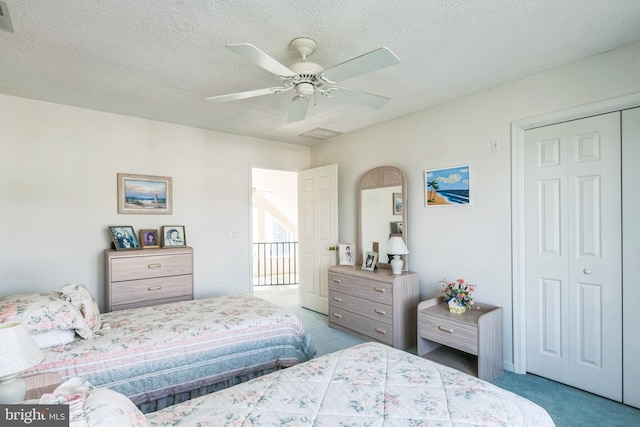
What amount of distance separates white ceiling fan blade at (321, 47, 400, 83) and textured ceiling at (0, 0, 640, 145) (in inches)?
12.1

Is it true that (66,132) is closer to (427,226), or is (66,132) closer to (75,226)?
(75,226)

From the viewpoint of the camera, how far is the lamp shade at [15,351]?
3.48 feet

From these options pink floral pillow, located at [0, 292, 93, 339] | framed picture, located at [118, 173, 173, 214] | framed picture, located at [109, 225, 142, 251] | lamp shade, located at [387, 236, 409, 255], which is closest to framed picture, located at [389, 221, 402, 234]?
lamp shade, located at [387, 236, 409, 255]

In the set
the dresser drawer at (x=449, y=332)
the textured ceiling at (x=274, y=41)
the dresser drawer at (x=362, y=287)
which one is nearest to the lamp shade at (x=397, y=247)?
the dresser drawer at (x=362, y=287)

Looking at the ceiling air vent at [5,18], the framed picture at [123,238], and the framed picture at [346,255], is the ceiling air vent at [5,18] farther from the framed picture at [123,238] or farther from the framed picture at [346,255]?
the framed picture at [346,255]

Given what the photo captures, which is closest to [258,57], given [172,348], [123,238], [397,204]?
[172,348]

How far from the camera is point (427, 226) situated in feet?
11.2

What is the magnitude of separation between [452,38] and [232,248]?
3373 mm

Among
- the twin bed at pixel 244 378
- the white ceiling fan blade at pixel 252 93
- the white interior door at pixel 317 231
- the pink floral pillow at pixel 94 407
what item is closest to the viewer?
the pink floral pillow at pixel 94 407

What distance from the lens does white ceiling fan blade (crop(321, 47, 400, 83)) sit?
163 cm

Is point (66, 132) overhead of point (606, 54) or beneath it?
beneath

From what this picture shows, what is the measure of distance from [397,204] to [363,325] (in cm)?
141

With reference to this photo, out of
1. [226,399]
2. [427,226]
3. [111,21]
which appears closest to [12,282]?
[111,21]

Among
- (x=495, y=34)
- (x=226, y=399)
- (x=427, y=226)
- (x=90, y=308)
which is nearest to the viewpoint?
(x=226, y=399)
